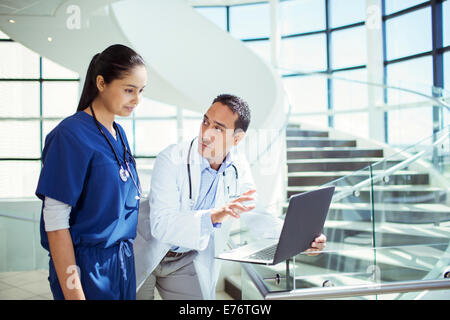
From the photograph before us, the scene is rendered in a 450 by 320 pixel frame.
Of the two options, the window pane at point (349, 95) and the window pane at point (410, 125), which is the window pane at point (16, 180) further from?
the window pane at point (349, 95)

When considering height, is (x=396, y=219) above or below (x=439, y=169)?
below

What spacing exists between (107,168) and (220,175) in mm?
444

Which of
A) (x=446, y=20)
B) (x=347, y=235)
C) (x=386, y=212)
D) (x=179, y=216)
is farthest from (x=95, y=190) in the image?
(x=446, y=20)

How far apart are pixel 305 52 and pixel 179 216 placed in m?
6.92

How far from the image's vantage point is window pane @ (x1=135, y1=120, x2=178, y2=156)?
1.59 meters

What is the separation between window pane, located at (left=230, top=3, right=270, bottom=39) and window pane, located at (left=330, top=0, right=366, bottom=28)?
1384 mm

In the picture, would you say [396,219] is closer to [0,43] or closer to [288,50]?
[0,43]

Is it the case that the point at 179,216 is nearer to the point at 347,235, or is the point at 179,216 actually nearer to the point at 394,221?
the point at 347,235

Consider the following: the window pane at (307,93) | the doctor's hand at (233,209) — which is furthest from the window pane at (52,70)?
the window pane at (307,93)

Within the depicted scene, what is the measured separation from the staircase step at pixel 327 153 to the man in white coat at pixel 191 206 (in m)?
3.10

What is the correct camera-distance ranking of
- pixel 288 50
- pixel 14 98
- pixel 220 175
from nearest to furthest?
pixel 220 175 → pixel 14 98 → pixel 288 50
